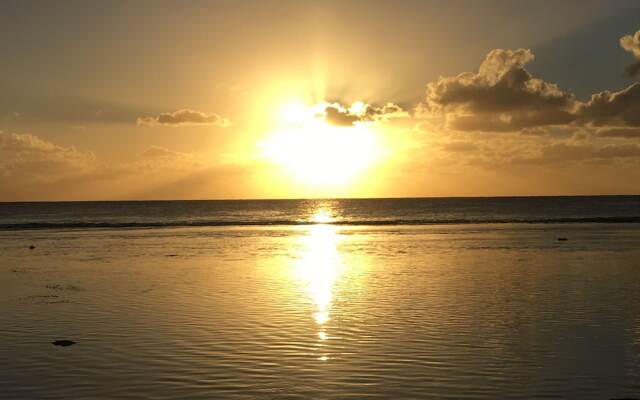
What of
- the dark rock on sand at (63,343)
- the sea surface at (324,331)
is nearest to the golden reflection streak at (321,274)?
the sea surface at (324,331)

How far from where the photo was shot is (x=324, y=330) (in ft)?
62.4

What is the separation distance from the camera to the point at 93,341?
714 inches

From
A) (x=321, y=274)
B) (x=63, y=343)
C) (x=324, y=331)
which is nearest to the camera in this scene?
(x=63, y=343)

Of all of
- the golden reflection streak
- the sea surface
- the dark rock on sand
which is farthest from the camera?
the golden reflection streak

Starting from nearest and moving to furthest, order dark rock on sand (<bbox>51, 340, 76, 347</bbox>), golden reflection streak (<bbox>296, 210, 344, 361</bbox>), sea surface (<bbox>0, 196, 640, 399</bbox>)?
1. sea surface (<bbox>0, 196, 640, 399</bbox>)
2. dark rock on sand (<bbox>51, 340, 76, 347</bbox>)
3. golden reflection streak (<bbox>296, 210, 344, 361</bbox>)

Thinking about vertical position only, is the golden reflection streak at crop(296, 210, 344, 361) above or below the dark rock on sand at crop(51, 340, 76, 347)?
below

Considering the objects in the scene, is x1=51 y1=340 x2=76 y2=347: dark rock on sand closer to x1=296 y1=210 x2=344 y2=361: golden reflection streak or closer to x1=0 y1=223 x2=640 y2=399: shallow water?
x1=0 y1=223 x2=640 y2=399: shallow water

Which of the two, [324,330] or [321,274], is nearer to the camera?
[324,330]

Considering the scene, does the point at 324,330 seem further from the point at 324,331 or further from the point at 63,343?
the point at 63,343

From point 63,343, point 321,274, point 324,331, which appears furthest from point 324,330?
point 321,274

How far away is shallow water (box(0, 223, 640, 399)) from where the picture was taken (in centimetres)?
1368

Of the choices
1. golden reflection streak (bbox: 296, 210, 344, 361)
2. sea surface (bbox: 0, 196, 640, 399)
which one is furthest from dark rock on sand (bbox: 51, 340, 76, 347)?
golden reflection streak (bbox: 296, 210, 344, 361)

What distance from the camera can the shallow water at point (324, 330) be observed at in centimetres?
1368

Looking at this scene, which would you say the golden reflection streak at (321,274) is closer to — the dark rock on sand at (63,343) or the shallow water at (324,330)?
the shallow water at (324,330)
